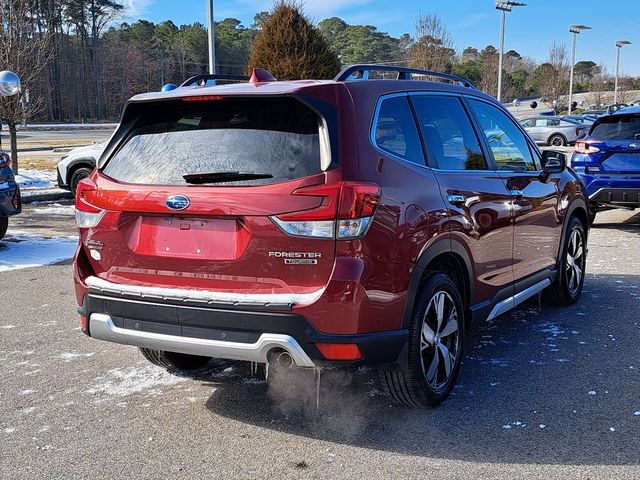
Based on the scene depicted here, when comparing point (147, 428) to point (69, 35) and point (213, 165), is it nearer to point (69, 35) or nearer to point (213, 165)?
point (213, 165)

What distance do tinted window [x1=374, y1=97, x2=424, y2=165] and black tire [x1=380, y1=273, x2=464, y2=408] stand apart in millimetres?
700

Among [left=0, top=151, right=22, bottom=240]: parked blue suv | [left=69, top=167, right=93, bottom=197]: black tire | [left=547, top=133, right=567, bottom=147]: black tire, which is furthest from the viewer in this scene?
[left=547, top=133, right=567, bottom=147]: black tire

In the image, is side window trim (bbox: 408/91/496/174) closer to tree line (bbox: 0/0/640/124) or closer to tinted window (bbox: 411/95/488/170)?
tinted window (bbox: 411/95/488/170)

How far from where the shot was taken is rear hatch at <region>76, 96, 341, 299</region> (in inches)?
130

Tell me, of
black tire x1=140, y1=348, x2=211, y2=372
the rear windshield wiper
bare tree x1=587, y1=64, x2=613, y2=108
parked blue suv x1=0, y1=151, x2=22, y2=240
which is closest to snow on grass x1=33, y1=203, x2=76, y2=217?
parked blue suv x1=0, y1=151, x2=22, y2=240

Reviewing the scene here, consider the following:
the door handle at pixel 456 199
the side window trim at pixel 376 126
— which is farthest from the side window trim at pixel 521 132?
the side window trim at pixel 376 126

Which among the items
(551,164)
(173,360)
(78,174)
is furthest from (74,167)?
(551,164)

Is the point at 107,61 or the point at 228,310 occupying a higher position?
the point at 107,61

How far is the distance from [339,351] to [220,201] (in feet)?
2.99

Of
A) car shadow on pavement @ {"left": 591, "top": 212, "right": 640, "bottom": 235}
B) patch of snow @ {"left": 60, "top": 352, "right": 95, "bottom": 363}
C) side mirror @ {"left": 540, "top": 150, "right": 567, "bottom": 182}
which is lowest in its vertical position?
car shadow on pavement @ {"left": 591, "top": 212, "right": 640, "bottom": 235}

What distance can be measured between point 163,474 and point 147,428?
Answer: 1.83 ft

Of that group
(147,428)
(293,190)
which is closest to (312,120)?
(293,190)

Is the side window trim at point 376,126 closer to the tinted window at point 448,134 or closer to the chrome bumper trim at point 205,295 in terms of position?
the tinted window at point 448,134

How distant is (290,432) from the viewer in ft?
12.2
